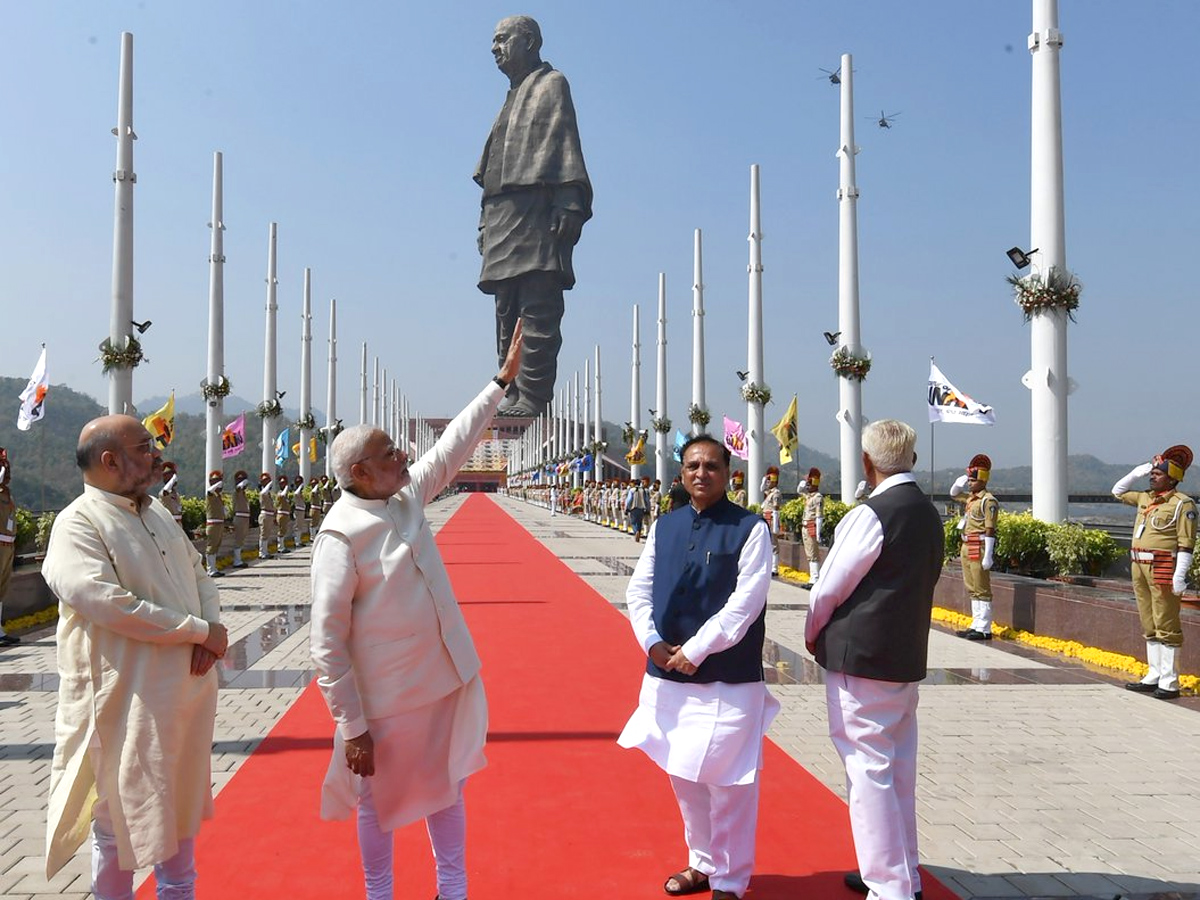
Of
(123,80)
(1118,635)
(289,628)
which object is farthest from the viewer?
(123,80)

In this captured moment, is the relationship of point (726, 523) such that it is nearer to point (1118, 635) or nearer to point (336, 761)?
point (336, 761)

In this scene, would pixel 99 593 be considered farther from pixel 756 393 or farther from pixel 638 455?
pixel 638 455

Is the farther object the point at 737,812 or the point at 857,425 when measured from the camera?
the point at 857,425

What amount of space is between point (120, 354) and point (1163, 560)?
14590 millimetres

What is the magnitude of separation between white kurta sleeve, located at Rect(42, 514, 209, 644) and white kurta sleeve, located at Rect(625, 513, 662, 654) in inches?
65.3

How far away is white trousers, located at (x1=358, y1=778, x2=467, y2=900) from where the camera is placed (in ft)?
11.2

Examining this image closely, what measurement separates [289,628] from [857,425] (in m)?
11.1

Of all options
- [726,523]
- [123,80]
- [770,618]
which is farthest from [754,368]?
[726,523]

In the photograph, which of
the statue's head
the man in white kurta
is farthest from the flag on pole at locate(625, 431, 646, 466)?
the statue's head

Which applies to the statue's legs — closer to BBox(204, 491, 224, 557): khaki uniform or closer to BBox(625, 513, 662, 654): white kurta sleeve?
BBox(204, 491, 224, 557): khaki uniform

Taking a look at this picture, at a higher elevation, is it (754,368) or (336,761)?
(754,368)

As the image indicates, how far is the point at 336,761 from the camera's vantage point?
11.3 ft

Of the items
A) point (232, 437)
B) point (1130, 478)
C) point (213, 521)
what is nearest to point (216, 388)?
point (232, 437)

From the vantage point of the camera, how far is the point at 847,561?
377 cm
